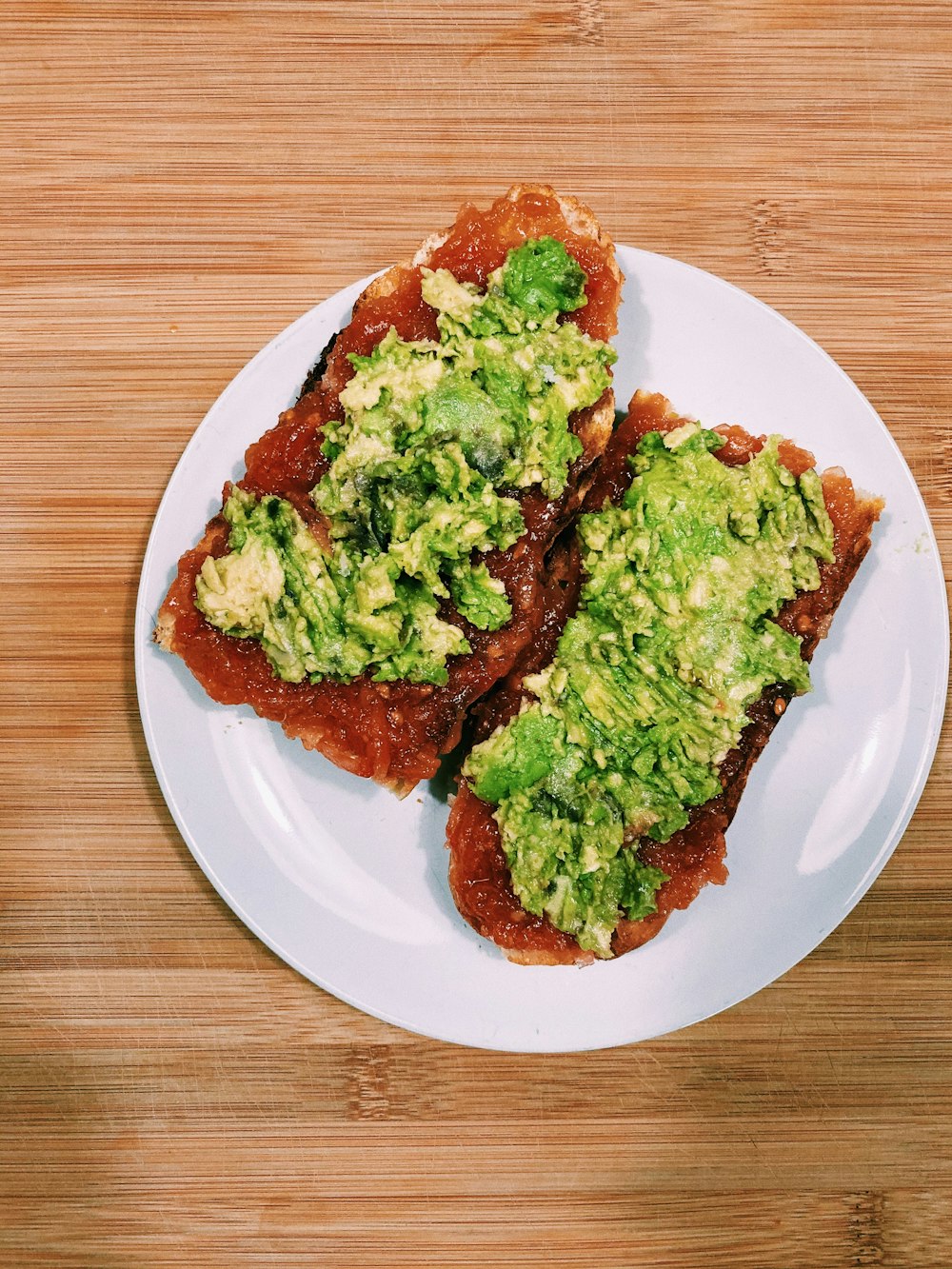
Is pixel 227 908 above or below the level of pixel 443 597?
below

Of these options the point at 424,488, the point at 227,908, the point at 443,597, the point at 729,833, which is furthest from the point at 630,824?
the point at 227,908

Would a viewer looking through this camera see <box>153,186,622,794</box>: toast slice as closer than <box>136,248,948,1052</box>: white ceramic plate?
Yes

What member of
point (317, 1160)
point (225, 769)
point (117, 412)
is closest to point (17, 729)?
point (225, 769)

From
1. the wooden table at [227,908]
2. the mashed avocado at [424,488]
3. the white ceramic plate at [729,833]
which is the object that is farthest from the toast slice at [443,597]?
the wooden table at [227,908]

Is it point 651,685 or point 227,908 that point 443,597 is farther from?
point 227,908

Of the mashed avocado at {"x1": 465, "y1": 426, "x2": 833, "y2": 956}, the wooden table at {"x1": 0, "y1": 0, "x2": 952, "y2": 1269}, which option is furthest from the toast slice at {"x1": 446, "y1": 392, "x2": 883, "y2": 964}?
the wooden table at {"x1": 0, "y1": 0, "x2": 952, "y2": 1269}

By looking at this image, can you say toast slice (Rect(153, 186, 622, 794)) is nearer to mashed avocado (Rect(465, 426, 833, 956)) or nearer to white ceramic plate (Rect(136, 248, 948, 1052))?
mashed avocado (Rect(465, 426, 833, 956))

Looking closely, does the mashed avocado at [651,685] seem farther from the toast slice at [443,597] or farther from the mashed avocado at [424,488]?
the mashed avocado at [424,488]

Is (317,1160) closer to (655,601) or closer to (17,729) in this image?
(17,729)
